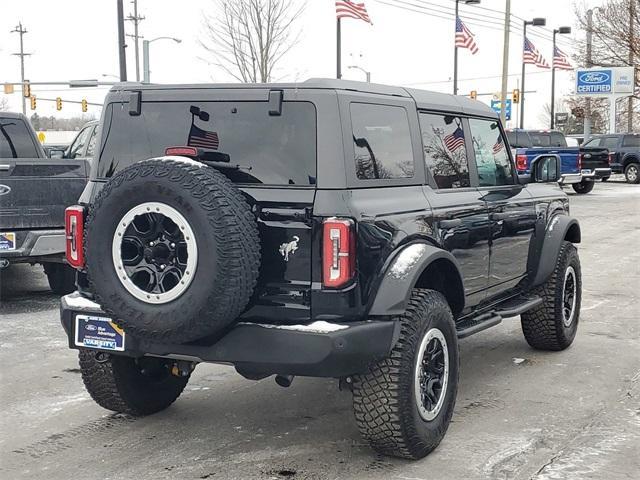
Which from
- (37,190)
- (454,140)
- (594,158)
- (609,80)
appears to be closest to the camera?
(454,140)

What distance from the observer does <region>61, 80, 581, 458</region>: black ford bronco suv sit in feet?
12.2

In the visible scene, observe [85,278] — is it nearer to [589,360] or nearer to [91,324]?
[91,324]

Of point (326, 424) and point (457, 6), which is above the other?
point (457, 6)

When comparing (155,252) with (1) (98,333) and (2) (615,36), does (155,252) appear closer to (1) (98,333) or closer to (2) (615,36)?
(1) (98,333)

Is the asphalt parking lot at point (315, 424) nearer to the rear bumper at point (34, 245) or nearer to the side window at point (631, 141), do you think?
the rear bumper at point (34, 245)

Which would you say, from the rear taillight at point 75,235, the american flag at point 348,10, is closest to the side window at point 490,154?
the rear taillight at point 75,235

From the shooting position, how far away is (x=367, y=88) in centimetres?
434

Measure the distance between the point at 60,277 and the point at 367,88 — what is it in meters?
5.74

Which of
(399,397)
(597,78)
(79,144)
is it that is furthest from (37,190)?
(597,78)

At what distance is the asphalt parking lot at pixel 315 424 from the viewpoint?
13.4 feet

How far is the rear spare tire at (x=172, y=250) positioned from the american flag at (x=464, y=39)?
2944 cm

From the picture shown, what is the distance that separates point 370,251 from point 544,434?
1.60 m

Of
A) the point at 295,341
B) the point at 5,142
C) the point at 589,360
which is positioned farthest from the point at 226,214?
the point at 5,142

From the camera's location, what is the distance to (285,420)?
15.9 ft
